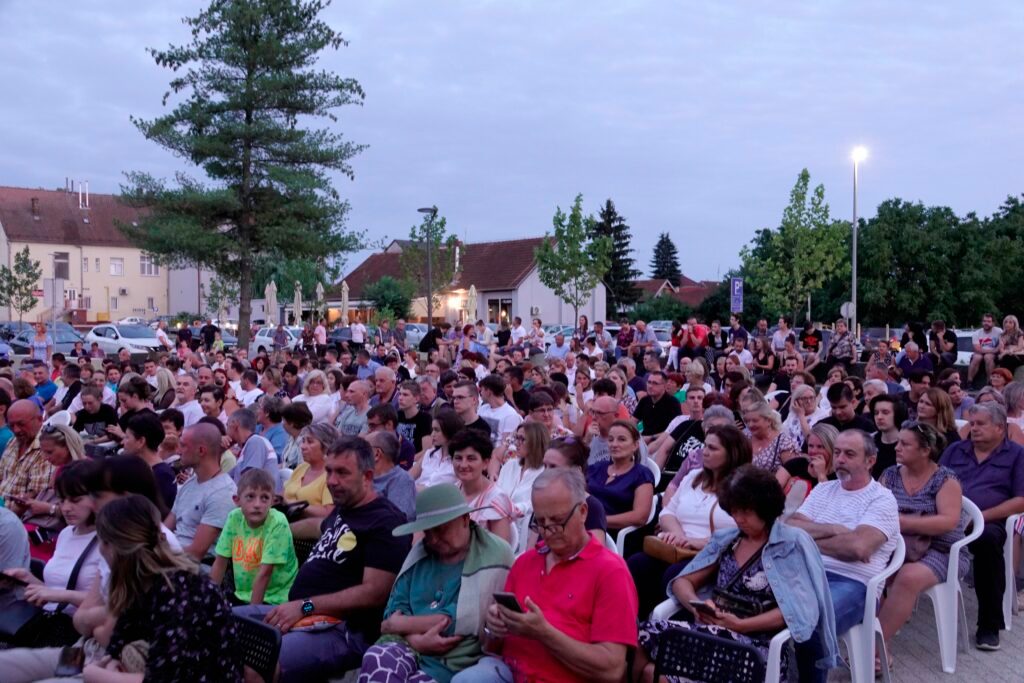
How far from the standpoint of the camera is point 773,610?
12.1 ft

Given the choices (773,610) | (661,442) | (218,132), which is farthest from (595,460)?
(218,132)

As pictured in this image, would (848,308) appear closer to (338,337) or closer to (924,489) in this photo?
(338,337)

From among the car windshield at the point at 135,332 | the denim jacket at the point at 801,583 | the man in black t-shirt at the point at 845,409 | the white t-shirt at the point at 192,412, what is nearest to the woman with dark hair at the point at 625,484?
the denim jacket at the point at 801,583

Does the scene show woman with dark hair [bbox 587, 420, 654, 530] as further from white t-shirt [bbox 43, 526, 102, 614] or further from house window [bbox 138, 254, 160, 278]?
house window [bbox 138, 254, 160, 278]

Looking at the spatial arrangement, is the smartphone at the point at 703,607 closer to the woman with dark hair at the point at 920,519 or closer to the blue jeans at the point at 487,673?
the blue jeans at the point at 487,673

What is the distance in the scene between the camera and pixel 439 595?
3.67m

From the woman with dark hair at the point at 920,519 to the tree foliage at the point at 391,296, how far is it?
42781 mm

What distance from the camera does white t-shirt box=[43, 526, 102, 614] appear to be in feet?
13.2

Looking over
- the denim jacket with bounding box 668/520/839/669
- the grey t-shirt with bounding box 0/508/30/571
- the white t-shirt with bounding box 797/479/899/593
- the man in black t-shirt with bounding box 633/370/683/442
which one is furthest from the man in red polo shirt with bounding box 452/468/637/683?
the man in black t-shirt with bounding box 633/370/683/442

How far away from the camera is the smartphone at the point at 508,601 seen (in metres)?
3.16

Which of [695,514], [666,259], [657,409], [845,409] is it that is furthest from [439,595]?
[666,259]

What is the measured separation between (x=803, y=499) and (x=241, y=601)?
2.95 metres

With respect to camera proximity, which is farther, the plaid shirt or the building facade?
the building facade

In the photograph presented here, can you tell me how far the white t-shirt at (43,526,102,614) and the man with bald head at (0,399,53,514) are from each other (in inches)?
59.3
